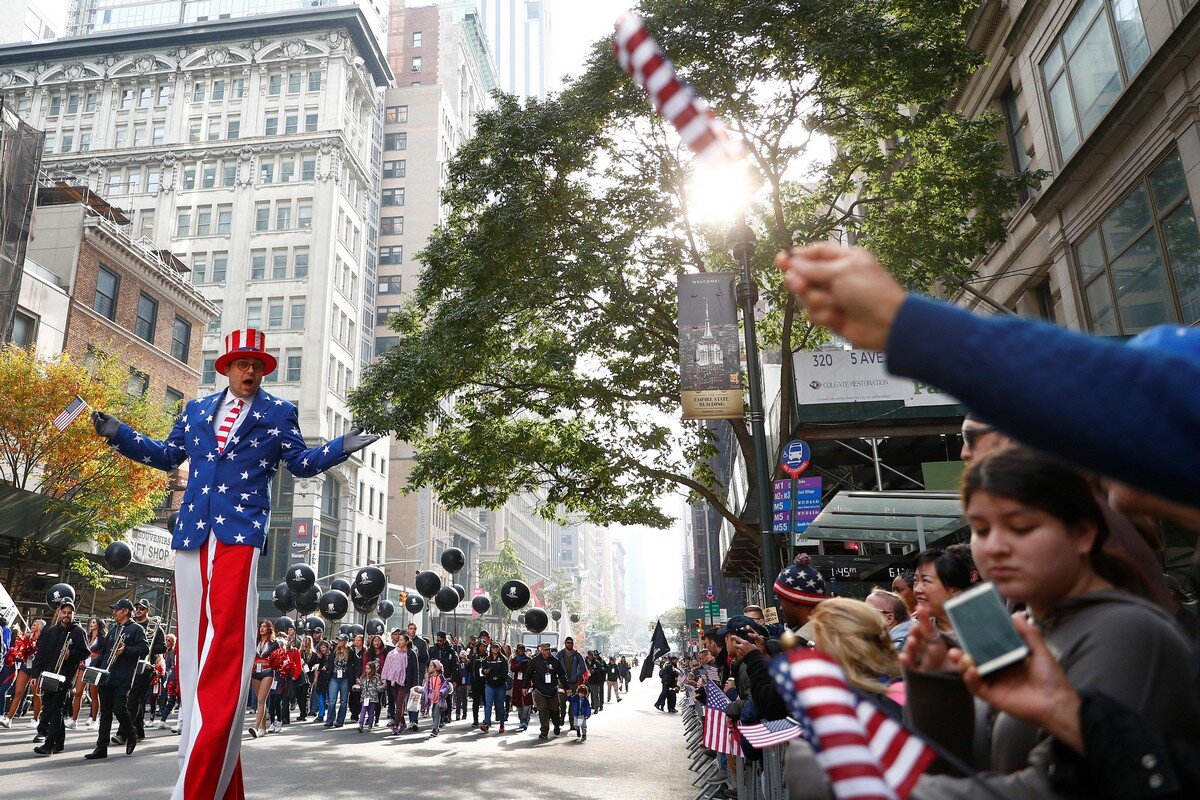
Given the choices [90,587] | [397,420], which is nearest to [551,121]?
[397,420]

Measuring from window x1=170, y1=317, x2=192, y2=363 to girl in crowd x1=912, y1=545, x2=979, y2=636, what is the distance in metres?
40.4

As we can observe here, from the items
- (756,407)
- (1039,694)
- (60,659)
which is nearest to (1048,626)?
(1039,694)

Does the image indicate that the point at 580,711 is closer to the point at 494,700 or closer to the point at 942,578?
the point at 494,700

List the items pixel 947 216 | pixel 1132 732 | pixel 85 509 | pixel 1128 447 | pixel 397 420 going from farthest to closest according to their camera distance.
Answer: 1. pixel 85 509
2. pixel 397 420
3. pixel 947 216
4. pixel 1132 732
5. pixel 1128 447

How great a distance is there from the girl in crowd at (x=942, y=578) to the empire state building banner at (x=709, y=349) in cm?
767

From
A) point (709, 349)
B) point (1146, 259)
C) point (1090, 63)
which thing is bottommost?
point (709, 349)

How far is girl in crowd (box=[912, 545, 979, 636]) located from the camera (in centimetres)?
392

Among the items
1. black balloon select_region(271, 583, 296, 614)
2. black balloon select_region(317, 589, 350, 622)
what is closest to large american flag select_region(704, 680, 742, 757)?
black balloon select_region(317, 589, 350, 622)

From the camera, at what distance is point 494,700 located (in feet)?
65.6

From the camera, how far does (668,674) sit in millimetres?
33594

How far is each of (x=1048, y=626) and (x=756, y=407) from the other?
29.6 ft

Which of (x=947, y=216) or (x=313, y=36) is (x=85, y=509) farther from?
(x=313, y=36)

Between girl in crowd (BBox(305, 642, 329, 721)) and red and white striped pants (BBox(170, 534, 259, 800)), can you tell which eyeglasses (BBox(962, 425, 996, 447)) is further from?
girl in crowd (BBox(305, 642, 329, 721))

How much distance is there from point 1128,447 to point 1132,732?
481 mm
